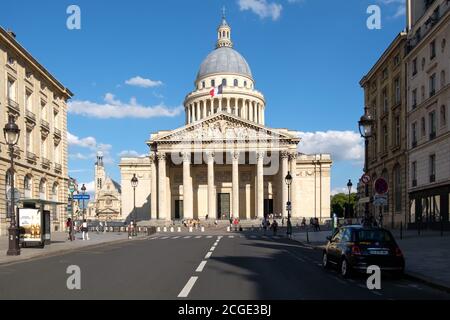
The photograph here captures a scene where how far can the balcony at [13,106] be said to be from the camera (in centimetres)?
4212

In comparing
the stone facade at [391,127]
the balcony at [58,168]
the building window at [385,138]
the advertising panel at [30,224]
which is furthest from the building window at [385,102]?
the advertising panel at [30,224]

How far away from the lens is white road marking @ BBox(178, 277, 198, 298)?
35.8ft

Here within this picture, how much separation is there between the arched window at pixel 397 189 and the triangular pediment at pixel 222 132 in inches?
1400

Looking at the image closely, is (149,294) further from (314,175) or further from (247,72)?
(247,72)

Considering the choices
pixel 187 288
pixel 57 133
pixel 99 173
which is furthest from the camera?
pixel 99 173

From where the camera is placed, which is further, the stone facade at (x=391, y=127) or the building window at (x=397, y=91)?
→ the building window at (x=397, y=91)

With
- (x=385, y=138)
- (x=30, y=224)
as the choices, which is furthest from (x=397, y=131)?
(x=30, y=224)

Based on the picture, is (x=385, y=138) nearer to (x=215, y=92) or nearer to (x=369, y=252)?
(x=369, y=252)

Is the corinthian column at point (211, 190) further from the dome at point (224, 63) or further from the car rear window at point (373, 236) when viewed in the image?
the car rear window at point (373, 236)

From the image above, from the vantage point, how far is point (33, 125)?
47688mm

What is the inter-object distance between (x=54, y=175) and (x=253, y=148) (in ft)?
129

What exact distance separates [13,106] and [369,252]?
119 feet

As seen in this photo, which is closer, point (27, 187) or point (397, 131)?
point (27, 187)
